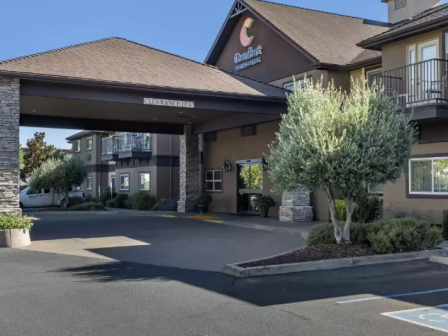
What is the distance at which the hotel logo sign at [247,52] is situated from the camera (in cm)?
2459

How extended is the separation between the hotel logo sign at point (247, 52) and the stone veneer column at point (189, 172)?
4.25m

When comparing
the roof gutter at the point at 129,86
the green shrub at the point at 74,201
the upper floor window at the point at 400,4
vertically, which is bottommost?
the green shrub at the point at 74,201

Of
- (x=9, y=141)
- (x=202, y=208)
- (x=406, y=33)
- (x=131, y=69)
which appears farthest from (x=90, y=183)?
(x=406, y=33)

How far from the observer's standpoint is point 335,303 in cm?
785

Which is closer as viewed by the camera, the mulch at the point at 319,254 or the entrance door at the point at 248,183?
the mulch at the point at 319,254

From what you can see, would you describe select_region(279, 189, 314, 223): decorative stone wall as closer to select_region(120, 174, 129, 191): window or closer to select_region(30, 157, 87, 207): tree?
select_region(30, 157, 87, 207): tree

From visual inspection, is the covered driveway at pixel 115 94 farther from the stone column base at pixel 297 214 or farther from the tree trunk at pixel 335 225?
the tree trunk at pixel 335 225

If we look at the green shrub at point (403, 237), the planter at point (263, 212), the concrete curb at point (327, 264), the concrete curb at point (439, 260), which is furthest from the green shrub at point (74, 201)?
the concrete curb at point (439, 260)

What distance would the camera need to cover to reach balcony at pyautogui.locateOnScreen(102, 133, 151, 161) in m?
33.2

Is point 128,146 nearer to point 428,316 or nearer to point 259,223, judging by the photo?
point 259,223

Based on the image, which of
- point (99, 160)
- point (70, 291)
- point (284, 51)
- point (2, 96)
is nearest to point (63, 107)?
point (2, 96)

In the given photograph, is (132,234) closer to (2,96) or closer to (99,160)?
(2,96)

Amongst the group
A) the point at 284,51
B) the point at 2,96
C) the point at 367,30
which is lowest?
the point at 2,96

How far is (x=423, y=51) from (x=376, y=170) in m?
7.51
